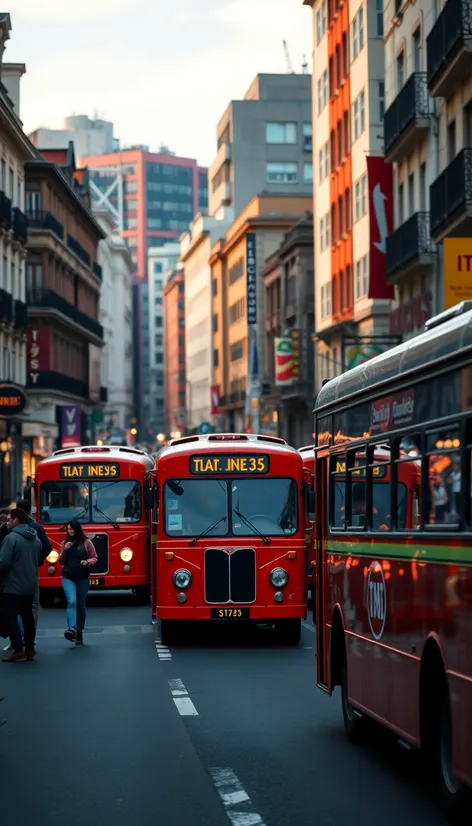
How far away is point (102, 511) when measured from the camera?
29391 millimetres

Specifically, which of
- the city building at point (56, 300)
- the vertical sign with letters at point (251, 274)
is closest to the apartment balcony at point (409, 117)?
the city building at point (56, 300)

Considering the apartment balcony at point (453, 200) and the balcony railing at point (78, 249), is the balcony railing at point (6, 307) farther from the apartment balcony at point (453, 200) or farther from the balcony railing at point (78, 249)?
the apartment balcony at point (453, 200)

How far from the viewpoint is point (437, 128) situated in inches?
1705

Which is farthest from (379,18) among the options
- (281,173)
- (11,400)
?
(281,173)

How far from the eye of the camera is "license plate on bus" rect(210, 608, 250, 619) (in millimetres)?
21094

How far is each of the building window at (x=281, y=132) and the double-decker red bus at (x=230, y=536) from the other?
381ft

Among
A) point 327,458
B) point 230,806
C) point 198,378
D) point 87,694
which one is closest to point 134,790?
point 230,806

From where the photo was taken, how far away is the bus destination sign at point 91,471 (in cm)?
2964

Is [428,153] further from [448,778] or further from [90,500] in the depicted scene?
[448,778]

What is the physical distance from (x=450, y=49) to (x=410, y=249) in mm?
8972

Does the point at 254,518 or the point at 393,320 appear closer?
the point at 254,518

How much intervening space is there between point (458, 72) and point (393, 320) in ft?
39.7

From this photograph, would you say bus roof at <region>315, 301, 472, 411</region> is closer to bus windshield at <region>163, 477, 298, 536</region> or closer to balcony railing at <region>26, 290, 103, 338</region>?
bus windshield at <region>163, 477, 298, 536</region>

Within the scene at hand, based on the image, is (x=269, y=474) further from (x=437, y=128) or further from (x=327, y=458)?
(x=437, y=128)
